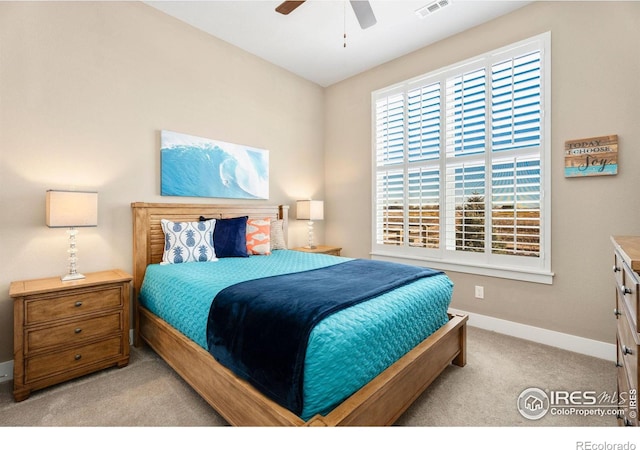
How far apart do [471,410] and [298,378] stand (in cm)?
123

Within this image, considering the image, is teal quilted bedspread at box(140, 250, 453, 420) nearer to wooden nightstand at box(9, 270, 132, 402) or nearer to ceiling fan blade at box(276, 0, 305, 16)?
wooden nightstand at box(9, 270, 132, 402)

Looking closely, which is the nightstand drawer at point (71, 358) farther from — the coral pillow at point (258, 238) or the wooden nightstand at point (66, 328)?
the coral pillow at point (258, 238)

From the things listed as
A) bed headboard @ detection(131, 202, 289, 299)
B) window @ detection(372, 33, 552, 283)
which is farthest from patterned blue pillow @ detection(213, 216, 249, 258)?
window @ detection(372, 33, 552, 283)

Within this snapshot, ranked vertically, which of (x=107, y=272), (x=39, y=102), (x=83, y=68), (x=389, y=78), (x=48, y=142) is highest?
(x=389, y=78)

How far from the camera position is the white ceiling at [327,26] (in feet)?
9.08

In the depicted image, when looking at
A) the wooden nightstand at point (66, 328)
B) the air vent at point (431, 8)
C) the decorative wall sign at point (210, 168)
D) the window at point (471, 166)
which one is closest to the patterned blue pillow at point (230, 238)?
the decorative wall sign at point (210, 168)

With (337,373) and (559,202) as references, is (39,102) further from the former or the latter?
(559,202)

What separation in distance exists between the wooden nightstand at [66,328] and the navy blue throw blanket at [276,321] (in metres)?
1.10

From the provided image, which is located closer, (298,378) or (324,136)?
(298,378)

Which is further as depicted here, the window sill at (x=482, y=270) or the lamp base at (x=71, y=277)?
the window sill at (x=482, y=270)

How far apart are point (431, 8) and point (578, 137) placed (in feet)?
5.61

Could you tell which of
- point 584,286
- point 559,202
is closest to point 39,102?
point 559,202

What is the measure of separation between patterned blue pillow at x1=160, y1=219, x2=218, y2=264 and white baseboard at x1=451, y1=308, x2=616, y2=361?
2699mm

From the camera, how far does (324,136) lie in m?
4.59
